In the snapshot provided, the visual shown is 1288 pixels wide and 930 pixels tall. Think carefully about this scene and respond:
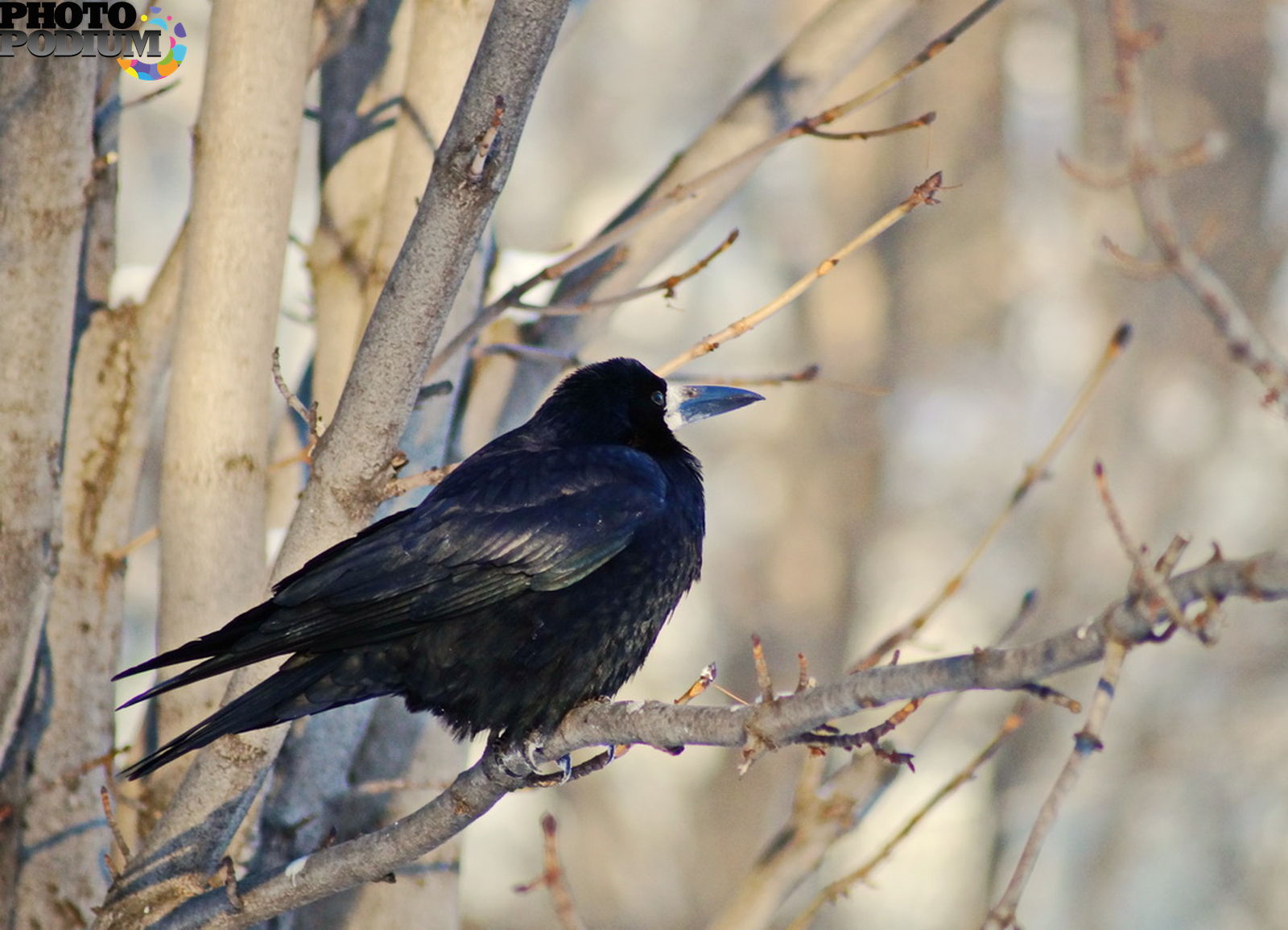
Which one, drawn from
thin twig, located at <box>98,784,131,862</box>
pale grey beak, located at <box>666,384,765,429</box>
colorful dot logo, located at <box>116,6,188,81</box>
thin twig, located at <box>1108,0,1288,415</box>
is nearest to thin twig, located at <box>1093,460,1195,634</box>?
thin twig, located at <box>1108,0,1288,415</box>

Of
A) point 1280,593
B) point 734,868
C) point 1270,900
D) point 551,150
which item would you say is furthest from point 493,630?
point 551,150

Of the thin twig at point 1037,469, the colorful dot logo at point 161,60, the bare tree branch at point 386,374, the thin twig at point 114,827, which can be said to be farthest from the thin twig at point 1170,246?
the colorful dot logo at point 161,60

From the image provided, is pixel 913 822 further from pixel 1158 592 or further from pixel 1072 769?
pixel 1158 592

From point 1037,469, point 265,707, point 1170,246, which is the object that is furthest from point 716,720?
point 1037,469

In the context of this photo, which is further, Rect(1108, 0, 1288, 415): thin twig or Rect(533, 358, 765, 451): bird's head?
Rect(533, 358, 765, 451): bird's head

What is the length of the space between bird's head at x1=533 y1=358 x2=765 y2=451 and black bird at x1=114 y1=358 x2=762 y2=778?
1.16 feet

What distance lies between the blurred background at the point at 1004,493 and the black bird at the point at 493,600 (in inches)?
291

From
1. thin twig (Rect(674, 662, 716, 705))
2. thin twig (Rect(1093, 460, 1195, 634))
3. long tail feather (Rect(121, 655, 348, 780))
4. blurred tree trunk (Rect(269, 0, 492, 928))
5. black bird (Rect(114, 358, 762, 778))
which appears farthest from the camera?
blurred tree trunk (Rect(269, 0, 492, 928))

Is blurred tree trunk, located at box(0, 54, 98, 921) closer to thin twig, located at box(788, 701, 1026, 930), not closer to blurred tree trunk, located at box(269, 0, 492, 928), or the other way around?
blurred tree trunk, located at box(269, 0, 492, 928)

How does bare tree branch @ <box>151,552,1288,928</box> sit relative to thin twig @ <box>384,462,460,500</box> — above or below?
below

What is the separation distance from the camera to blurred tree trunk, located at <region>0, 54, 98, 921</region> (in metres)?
3.37

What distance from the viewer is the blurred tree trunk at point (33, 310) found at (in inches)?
133

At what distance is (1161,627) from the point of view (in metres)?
1.59

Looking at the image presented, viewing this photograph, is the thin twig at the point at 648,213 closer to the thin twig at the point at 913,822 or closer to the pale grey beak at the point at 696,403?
the pale grey beak at the point at 696,403
